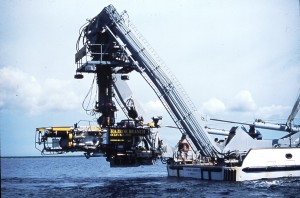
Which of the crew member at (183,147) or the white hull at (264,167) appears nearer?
the white hull at (264,167)

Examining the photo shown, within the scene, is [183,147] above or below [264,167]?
above

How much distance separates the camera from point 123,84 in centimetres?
4306

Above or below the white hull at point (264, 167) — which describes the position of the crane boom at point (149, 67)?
above

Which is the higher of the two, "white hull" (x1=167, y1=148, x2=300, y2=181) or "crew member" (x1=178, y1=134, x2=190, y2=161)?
"crew member" (x1=178, y1=134, x2=190, y2=161)

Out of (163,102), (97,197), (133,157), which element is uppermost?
(163,102)

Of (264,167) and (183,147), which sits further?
(183,147)

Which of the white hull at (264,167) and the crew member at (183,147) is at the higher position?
the crew member at (183,147)

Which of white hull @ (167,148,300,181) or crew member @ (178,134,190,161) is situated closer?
white hull @ (167,148,300,181)

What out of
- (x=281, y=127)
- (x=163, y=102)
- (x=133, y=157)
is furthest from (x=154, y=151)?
(x=281, y=127)

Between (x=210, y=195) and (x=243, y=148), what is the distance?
42.3ft

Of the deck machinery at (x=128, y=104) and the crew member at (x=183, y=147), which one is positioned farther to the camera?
the crew member at (x=183, y=147)

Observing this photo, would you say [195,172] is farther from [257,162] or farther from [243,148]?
[257,162]

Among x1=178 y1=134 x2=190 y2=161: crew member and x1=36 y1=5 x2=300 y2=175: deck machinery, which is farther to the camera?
x1=178 y1=134 x2=190 y2=161: crew member

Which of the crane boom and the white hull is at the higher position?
the crane boom
